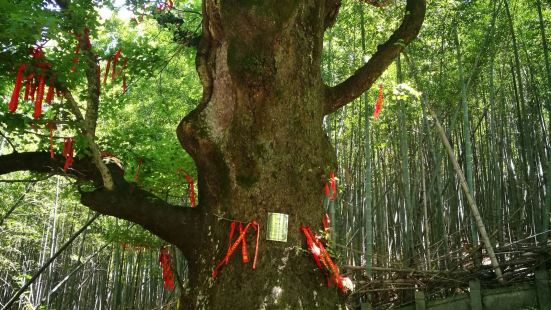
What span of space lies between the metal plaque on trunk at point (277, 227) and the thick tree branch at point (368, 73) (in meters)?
0.87

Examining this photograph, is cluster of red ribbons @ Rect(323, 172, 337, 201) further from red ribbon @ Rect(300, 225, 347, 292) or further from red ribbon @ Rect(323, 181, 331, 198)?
red ribbon @ Rect(300, 225, 347, 292)

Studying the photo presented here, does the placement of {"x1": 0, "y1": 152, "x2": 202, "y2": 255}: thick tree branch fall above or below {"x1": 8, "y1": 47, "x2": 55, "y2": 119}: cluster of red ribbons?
below

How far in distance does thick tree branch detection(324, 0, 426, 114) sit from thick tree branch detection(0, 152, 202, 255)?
3.59 ft

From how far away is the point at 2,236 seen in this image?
12.4 metres

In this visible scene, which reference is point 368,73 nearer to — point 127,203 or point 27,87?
point 127,203

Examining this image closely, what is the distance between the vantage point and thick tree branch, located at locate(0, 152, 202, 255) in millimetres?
2607

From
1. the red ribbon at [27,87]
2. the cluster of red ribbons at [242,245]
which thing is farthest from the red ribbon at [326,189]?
the red ribbon at [27,87]

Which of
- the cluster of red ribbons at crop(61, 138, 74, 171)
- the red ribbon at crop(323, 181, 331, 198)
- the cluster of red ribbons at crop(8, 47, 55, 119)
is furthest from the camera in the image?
the cluster of red ribbons at crop(61, 138, 74, 171)

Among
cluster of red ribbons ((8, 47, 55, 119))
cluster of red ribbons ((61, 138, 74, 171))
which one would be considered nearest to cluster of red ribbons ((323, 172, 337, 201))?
cluster of red ribbons ((61, 138, 74, 171))

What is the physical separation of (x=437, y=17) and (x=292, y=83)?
4.55m

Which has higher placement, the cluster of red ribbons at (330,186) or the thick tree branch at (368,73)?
the thick tree branch at (368,73)

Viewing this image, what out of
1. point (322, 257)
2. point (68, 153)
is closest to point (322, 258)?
point (322, 257)

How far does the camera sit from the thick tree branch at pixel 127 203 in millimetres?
2607

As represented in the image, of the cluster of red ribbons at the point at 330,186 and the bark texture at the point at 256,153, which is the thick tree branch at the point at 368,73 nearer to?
the bark texture at the point at 256,153
